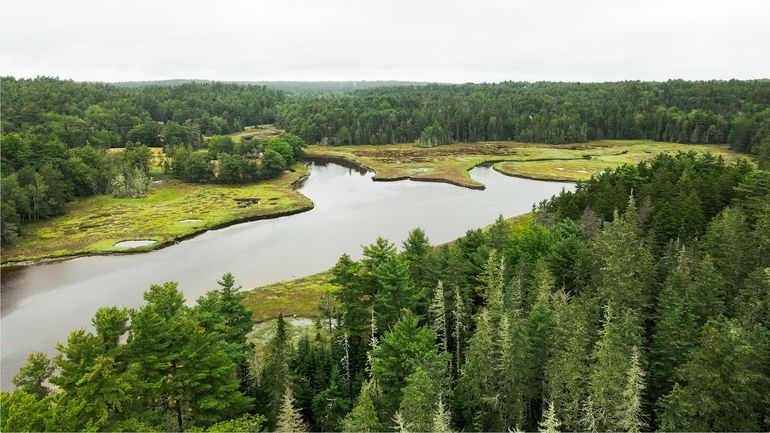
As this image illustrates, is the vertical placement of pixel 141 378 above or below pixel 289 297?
above

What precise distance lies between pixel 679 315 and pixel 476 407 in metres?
14.1

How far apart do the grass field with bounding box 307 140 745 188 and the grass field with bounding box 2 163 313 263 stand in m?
38.2

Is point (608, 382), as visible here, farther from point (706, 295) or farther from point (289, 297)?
point (289, 297)

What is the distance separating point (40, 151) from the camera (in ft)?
339

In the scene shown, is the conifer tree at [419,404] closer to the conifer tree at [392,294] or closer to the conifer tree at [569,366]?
the conifer tree at [569,366]

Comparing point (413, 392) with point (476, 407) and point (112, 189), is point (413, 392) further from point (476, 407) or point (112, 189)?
point (112, 189)

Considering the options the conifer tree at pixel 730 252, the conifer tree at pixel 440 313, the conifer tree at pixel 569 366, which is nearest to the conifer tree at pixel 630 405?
the conifer tree at pixel 569 366

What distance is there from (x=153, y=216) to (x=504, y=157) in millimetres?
115296

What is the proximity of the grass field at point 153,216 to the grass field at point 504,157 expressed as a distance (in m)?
38.2

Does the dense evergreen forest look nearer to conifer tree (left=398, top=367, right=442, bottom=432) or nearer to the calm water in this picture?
conifer tree (left=398, top=367, right=442, bottom=432)

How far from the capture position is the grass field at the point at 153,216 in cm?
7612

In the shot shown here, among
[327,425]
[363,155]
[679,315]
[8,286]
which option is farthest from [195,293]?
[363,155]

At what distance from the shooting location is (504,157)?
166625 millimetres

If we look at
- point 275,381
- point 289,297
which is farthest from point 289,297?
point 275,381
